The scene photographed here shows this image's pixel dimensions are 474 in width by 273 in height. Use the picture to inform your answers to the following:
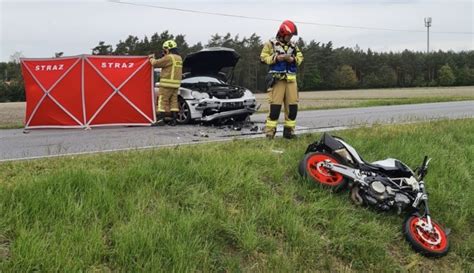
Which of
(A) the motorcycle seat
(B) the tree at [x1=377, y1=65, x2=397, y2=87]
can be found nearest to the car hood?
(A) the motorcycle seat

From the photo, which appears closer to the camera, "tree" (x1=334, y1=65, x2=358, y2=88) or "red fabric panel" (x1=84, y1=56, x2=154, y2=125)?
"red fabric panel" (x1=84, y1=56, x2=154, y2=125)

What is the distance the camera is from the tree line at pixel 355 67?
243ft

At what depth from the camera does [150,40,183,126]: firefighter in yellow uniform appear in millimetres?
10547

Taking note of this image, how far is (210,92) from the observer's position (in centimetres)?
1054

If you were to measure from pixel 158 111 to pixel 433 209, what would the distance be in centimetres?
691

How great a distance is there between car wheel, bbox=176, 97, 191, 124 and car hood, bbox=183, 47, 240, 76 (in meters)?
0.92

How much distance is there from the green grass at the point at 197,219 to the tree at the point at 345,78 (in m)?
75.3

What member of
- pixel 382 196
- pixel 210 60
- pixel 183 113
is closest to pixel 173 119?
pixel 183 113

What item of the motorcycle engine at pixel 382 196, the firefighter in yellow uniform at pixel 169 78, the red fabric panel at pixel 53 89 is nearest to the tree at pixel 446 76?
the firefighter in yellow uniform at pixel 169 78

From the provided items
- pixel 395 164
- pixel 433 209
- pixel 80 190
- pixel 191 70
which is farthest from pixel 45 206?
pixel 191 70

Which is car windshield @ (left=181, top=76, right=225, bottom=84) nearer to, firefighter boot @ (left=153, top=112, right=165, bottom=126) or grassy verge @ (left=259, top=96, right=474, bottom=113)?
firefighter boot @ (left=153, top=112, right=165, bottom=126)

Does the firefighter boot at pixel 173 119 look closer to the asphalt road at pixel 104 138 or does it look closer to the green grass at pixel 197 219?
the asphalt road at pixel 104 138

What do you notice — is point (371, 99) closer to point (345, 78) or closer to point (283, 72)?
point (283, 72)

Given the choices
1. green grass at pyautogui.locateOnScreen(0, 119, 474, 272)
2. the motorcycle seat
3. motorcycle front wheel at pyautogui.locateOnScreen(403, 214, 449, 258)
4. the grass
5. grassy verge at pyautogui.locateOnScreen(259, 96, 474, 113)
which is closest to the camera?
green grass at pyautogui.locateOnScreen(0, 119, 474, 272)
